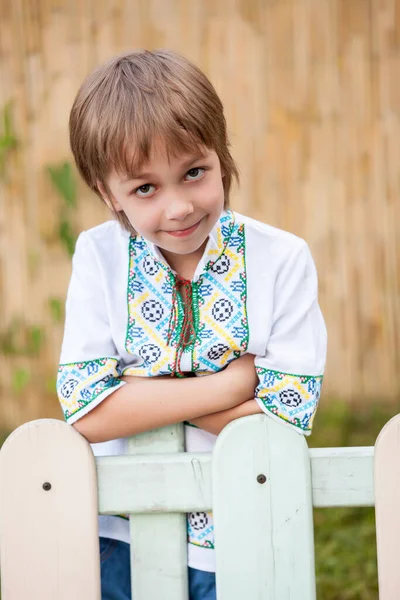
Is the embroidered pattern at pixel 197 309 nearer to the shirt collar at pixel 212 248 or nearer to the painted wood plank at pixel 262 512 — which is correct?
the shirt collar at pixel 212 248

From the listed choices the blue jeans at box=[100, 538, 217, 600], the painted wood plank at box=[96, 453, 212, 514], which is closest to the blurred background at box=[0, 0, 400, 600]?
the blue jeans at box=[100, 538, 217, 600]

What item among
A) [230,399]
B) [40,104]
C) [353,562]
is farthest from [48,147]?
[230,399]

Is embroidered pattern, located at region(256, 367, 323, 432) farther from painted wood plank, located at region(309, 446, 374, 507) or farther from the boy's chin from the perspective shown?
the boy's chin

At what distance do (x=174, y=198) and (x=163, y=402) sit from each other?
412mm

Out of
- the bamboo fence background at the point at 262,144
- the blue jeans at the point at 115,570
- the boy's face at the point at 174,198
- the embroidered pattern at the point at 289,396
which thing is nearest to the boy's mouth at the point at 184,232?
Answer: the boy's face at the point at 174,198

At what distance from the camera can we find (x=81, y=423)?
196cm

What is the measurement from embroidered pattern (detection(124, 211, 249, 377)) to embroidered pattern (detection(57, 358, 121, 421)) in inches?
2.2

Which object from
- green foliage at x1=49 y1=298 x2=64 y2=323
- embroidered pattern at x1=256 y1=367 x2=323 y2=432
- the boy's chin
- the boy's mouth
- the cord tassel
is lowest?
green foliage at x1=49 y1=298 x2=64 y2=323

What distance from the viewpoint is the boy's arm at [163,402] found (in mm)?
1913

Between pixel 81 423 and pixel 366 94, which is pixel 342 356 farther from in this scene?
pixel 81 423

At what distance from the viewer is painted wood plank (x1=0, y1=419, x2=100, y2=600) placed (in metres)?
1.90

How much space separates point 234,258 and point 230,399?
30 centimetres

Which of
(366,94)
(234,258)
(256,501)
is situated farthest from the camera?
(366,94)

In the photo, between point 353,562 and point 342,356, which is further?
point 342,356
